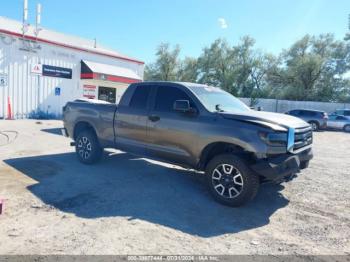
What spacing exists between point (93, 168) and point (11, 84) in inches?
459

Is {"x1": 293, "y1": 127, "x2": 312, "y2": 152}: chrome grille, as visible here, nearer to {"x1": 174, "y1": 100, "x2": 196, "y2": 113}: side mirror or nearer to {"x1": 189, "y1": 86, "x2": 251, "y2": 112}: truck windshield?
{"x1": 189, "y1": 86, "x2": 251, "y2": 112}: truck windshield

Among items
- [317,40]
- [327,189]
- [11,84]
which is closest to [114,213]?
[327,189]

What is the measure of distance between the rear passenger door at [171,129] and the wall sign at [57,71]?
43.9ft

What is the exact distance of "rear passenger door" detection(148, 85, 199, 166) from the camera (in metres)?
4.96

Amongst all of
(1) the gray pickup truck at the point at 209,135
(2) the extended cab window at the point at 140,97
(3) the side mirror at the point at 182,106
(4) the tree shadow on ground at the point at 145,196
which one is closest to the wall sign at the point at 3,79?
(4) the tree shadow on ground at the point at 145,196

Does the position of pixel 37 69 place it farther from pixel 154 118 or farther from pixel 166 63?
pixel 166 63

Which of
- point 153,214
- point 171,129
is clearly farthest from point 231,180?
point 171,129

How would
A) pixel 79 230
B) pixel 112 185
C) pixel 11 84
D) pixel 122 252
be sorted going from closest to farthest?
1. pixel 122 252
2. pixel 79 230
3. pixel 112 185
4. pixel 11 84

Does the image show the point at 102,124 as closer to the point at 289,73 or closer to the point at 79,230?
the point at 79,230

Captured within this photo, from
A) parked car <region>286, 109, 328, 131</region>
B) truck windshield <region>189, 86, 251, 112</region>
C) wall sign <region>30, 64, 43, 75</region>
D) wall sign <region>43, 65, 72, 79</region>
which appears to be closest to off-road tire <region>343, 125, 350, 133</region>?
parked car <region>286, 109, 328, 131</region>

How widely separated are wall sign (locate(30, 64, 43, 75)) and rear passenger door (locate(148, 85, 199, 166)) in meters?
13.1

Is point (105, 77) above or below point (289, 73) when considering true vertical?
below

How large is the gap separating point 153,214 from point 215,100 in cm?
246

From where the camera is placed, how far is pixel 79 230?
360 centimetres
